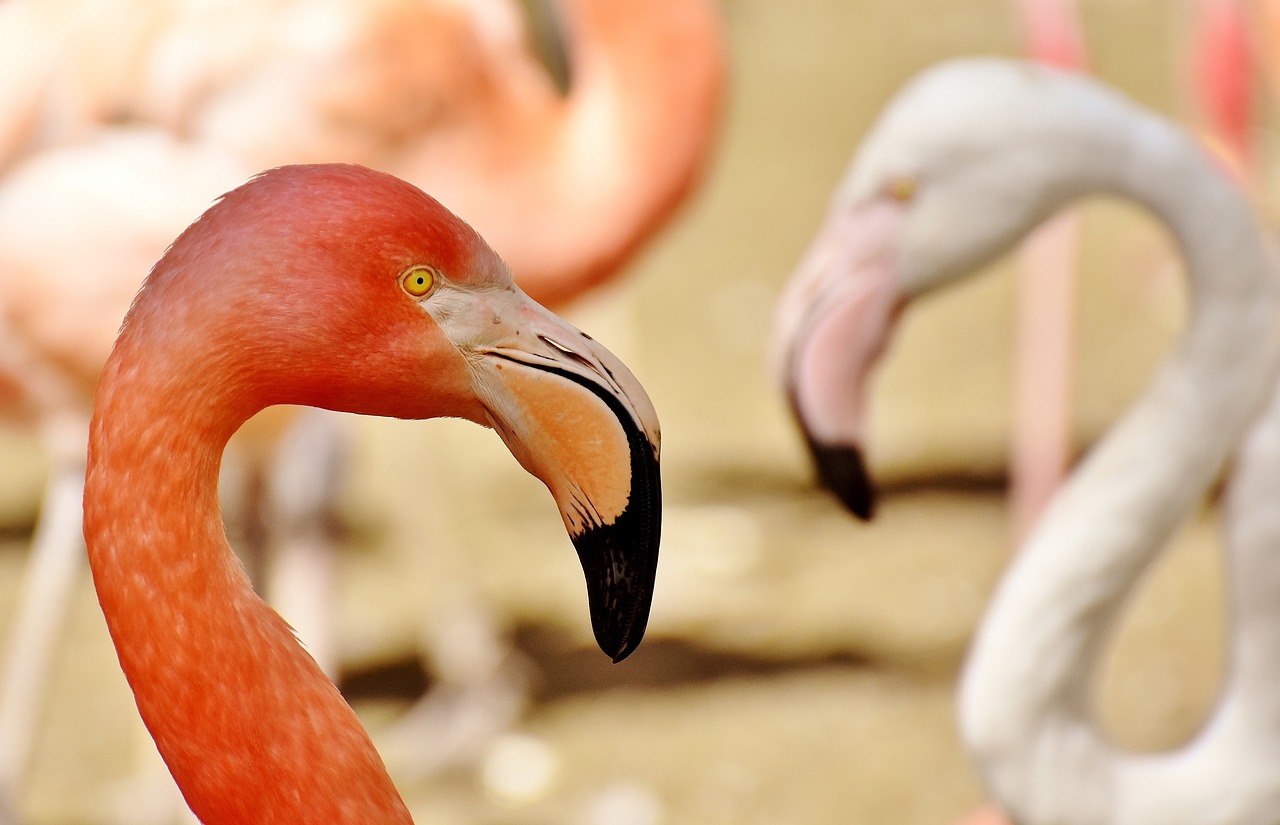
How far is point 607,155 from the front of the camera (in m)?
2.70

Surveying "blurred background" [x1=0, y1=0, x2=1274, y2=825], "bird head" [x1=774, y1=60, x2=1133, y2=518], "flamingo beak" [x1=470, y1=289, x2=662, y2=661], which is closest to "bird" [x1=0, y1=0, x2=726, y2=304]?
"blurred background" [x1=0, y1=0, x2=1274, y2=825]

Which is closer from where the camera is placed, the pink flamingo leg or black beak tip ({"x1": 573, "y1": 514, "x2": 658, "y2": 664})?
black beak tip ({"x1": 573, "y1": 514, "x2": 658, "y2": 664})

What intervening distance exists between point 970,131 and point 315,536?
197cm

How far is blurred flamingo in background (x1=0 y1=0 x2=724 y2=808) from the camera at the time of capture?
2.55 metres

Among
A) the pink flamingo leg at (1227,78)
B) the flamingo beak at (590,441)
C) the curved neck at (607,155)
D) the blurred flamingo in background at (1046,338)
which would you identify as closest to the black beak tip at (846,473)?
the flamingo beak at (590,441)

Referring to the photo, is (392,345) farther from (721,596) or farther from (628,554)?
(721,596)

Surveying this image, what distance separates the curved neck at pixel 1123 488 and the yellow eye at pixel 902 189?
196 millimetres

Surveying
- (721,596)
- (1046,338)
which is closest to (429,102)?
(1046,338)

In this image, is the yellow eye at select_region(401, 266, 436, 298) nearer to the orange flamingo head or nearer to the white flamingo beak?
the orange flamingo head

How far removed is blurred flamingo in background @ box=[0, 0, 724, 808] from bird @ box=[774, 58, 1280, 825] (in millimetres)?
825

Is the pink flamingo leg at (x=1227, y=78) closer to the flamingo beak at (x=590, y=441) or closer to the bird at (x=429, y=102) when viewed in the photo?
the bird at (x=429, y=102)

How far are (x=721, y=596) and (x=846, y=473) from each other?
2.30 meters

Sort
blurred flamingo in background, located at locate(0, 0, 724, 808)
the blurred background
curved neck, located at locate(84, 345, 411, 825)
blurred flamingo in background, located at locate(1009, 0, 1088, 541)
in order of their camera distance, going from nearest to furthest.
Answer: curved neck, located at locate(84, 345, 411, 825) → blurred flamingo in background, located at locate(0, 0, 724, 808) → blurred flamingo in background, located at locate(1009, 0, 1088, 541) → the blurred background

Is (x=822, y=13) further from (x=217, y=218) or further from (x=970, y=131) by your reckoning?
(x=217, y=218)
